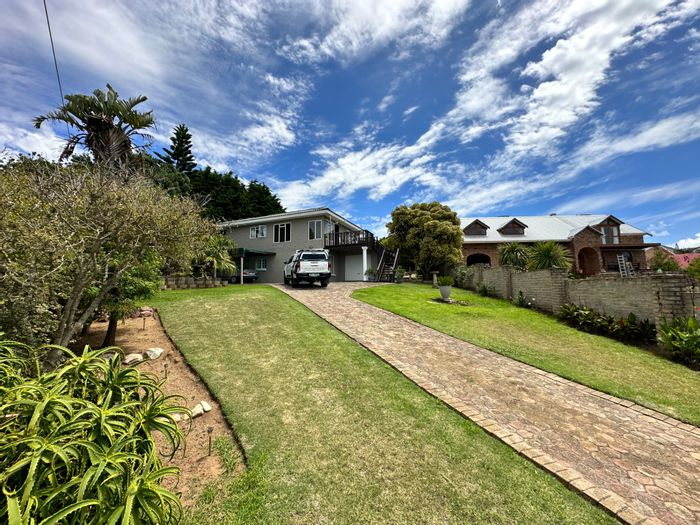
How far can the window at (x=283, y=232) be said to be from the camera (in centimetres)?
2467

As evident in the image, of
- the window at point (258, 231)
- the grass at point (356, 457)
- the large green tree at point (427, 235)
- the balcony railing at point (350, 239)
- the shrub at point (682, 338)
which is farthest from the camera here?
the window at point (258, 231)

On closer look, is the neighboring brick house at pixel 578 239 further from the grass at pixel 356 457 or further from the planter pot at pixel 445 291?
the grass at pixel 356 457

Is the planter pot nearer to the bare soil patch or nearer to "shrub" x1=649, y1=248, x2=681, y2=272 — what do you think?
the bare soil patch

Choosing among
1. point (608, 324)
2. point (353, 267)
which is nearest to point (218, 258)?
point (353, 267)

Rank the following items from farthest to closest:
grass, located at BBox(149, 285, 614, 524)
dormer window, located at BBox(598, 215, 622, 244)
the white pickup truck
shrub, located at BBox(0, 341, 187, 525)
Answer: dormer window, located at BBox(598, 215, 622, 244) < the white pickup truck < grass, located at BBox(149, 285, 614, 524) < shrub, located at BBox(0, 341, 187, 525)

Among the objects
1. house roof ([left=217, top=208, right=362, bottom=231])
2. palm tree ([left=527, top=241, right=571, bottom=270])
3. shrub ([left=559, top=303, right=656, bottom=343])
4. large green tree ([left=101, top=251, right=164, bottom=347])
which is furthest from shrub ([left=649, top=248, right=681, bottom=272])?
large green tree ([left=101, top=251, right=164, bottom=347])

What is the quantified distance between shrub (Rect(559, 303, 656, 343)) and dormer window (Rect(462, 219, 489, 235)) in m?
18.6

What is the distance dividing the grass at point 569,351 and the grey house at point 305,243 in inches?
430

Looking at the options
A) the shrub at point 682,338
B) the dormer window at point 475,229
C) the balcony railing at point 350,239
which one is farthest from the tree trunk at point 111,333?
Answer: the dormer window at point 475,229

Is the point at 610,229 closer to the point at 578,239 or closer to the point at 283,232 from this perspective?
the point at 578,239

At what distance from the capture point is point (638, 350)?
789cm

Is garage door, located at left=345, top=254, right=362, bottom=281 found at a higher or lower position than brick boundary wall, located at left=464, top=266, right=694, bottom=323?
higher

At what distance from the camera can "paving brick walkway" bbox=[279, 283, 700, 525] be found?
2.96 metres

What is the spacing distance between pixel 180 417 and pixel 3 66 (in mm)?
9011
